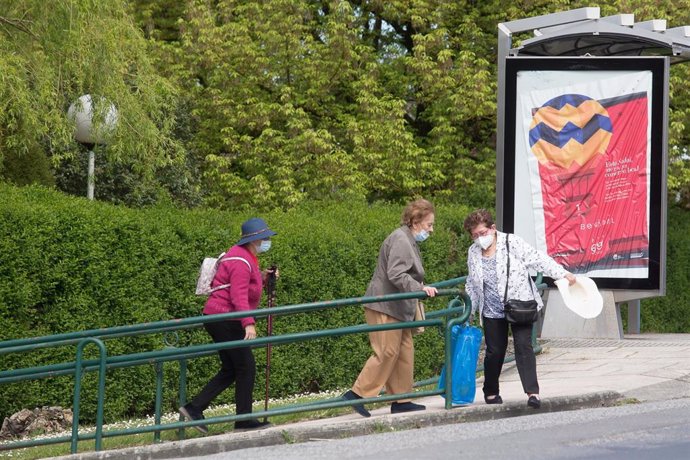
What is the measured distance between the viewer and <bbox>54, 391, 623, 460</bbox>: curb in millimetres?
9438

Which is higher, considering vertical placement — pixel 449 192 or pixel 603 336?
pixel 449 192

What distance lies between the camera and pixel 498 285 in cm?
1057

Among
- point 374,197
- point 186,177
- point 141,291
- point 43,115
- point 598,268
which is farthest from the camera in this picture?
point 374,197

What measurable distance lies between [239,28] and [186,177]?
3860mm

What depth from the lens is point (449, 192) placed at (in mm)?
28391

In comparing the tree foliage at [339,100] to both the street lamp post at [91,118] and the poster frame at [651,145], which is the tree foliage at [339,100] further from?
the street lamp post at [91,118]

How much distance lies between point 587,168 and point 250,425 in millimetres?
9321

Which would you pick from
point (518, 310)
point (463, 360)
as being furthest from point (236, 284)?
point (518, 310)

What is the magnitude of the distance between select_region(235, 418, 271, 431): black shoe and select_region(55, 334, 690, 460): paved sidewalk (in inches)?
5.9

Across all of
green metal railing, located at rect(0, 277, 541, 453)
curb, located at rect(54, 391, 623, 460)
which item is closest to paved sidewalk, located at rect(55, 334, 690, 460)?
curb, located at rect(54, 391, 623, 460)

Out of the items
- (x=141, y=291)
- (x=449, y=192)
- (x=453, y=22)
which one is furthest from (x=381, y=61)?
(x=141, y=291)

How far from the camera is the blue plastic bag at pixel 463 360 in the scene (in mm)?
10516

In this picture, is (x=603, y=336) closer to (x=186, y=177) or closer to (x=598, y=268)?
(x=598, y=268)

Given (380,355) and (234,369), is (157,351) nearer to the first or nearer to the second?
(234,369)
